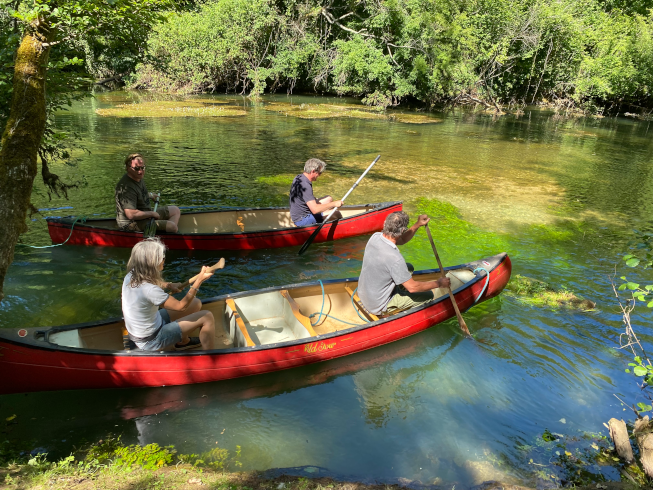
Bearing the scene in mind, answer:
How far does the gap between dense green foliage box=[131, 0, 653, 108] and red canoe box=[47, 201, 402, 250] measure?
79.9 ft

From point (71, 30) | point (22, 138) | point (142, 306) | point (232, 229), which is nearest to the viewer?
point (22, 138)

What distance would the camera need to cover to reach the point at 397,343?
692cm

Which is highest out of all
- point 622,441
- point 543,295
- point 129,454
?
point 543,295

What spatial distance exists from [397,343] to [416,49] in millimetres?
29811

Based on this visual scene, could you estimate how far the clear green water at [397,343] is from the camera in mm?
4875

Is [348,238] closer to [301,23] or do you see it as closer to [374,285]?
[374,285]

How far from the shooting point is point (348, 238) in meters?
10.6

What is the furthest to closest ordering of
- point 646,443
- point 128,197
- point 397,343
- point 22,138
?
point 128,197 < point 397,343 < point 22,138 < point 646,443

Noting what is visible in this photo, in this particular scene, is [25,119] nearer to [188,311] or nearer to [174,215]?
[188,311]

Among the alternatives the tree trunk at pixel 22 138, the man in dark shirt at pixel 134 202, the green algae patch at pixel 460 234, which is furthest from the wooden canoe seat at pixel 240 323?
the green algae patch at pixel 460 234

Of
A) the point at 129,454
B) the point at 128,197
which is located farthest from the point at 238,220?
the point at 129,454

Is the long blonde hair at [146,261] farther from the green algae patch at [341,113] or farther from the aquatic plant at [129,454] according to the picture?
the green algae patch at [341,113]

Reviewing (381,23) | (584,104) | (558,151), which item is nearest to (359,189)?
(558,151)

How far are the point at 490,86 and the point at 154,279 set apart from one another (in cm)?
3536
